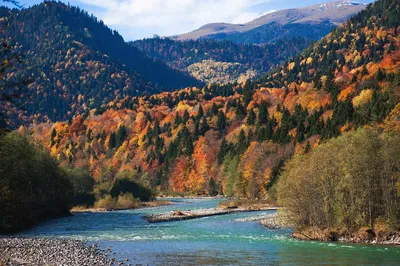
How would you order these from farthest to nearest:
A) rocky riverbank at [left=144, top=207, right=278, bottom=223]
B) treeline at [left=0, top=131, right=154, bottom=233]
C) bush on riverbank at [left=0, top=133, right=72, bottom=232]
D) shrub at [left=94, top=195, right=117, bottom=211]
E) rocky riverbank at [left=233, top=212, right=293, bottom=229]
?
shrub at [left=94, top=195, right=117, bottom=211] → rocky riverbank at [left=144, top=207, right=278, bottom=223] → treeline at [left=0, top=131, right=154, bottom=233] → bush on riverbank at [left=0, top=133, right=72, bottom=232] → rocky riverbank at [left=233, top=212, right=293, bottom=229]

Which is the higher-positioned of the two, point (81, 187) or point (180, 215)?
point (81, 187)

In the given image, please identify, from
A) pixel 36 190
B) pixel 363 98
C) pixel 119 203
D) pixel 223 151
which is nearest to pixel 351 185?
pixel 36 190

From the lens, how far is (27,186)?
80375 millimetres

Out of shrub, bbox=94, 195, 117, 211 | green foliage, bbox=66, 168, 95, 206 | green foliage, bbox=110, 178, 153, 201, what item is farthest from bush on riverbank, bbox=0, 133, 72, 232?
green foliage, bbox=110, 178, 153, 201

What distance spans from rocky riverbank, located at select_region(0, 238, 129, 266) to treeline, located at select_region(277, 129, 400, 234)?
22124 millimetres

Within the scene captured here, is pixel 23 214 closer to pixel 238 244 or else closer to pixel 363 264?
pixel 238 244

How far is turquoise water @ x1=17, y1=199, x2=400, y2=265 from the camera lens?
4188cm

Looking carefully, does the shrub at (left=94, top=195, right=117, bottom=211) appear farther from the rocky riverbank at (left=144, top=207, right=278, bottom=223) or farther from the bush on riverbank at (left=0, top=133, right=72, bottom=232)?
the rocky riverbank at (left=144, top=207, right=278, bottom=223)

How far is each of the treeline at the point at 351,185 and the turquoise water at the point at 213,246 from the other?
4.20 meters

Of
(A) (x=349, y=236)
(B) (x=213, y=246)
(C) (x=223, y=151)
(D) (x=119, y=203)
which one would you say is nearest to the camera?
→ (B) (x=213, y=246)

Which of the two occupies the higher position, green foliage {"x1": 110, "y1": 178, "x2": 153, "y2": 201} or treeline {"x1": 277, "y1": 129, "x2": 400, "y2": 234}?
treeline {"x1": 277, "y1": 129, "x2": 400, "y2": 234}

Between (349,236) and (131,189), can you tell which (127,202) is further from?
(349,236)

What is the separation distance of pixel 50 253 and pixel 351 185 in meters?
29.7


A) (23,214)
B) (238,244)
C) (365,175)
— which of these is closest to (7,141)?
(23,214)
